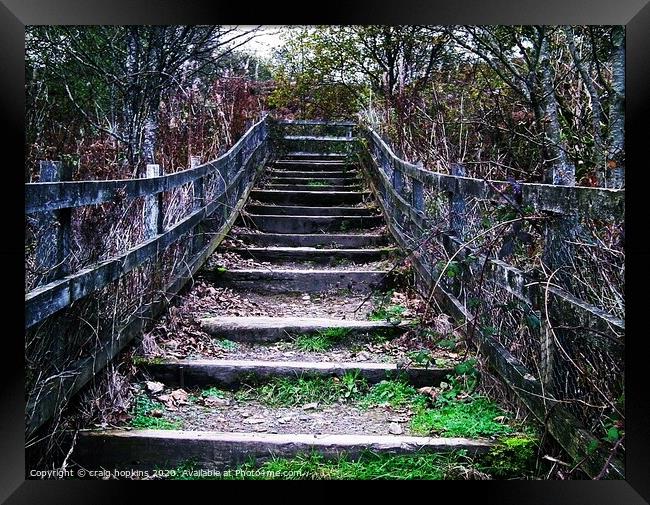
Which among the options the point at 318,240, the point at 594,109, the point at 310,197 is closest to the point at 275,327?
the point at 318,240

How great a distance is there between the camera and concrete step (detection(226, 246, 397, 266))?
516 centimetres

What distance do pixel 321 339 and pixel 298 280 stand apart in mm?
845

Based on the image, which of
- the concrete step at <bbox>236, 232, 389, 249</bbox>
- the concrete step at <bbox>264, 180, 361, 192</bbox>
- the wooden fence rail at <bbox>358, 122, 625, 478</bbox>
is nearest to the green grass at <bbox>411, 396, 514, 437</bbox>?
the wooden fence rail at <bbox>358, 122, 625, 478</bbox>

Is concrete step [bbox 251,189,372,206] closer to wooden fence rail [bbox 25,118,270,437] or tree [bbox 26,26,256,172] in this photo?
wooden fence rail [bbox 25,118,270,437]

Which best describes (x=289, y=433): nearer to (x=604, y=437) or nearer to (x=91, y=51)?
(x=604, y=437)

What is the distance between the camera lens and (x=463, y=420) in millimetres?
3000

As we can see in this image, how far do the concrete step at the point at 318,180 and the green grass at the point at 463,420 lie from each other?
4462mm

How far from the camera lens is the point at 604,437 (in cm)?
251

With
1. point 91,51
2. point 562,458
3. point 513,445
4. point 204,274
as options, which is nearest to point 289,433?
point 513,445

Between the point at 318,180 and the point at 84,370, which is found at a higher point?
the point at 318,180

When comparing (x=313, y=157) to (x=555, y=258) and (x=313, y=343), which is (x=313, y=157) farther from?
(x=555, y=258)

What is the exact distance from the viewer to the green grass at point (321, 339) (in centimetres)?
376
